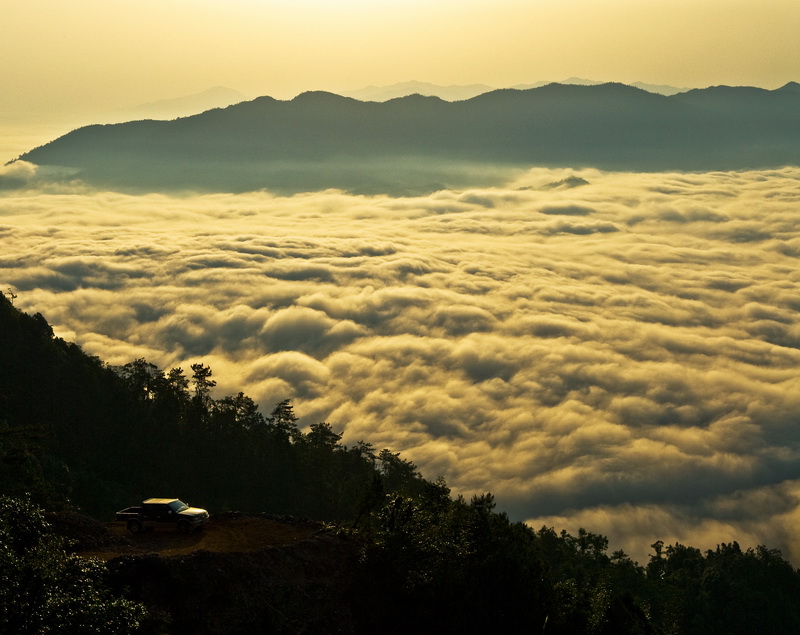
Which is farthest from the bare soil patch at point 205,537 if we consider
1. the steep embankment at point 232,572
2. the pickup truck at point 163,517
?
the pickup truck at point 163,517

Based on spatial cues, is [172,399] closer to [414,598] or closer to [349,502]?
[349,502]

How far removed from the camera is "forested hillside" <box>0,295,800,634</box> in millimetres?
45781

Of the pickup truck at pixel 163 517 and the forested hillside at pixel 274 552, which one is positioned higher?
the pickup truck at pixel 163 517

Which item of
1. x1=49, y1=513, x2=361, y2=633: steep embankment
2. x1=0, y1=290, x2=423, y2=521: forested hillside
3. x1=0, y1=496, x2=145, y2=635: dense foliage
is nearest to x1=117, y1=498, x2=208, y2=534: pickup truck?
x1=49, y1=513, x2=361, y2=633: steep embankment

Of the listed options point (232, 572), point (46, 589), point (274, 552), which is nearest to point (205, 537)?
point (274, 552)

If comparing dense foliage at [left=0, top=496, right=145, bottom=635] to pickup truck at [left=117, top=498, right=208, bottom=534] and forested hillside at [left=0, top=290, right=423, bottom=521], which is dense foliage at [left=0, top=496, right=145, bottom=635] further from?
forested hillside at [left=0, top=290, right=423, bottom=521]

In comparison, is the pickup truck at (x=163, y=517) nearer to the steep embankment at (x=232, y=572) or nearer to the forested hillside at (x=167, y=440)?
the steep embankment at (x=232, y=572)

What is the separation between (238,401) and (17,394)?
29593 mm

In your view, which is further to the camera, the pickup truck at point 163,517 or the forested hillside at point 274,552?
the pickup truck at point 163,517

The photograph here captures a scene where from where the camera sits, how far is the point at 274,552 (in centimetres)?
5144

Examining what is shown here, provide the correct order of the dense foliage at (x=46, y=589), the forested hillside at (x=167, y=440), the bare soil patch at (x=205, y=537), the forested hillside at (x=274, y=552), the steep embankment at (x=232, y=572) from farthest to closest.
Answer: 1. the forested hillside at (x=167, y=440)
2. the bare soil patch at (x=205, y=537)
3. the steep embankment at (x=232, y=572)
4. the forested hillside at (x=274, y=552)
5. the dense foliage at (x=46, y=589)

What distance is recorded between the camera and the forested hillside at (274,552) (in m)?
45.8

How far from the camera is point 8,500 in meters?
42.7

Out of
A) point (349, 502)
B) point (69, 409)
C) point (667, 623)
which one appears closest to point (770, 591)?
→ point (667, 623)
